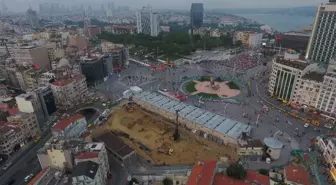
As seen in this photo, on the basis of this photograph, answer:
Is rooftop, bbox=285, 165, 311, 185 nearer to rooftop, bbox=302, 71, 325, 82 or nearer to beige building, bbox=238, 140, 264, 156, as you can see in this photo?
beige building, bbox=238, 140, 264, 156

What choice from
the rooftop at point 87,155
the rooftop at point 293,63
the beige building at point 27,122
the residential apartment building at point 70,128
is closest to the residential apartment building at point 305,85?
the rooftop at point 293,63

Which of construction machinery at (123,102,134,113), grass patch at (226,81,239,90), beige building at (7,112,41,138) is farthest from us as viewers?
grass patch at (226,81,239,90)

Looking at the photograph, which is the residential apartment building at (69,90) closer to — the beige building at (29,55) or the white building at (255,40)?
the beige building at (29,55)

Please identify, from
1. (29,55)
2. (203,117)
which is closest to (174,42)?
(29,55)

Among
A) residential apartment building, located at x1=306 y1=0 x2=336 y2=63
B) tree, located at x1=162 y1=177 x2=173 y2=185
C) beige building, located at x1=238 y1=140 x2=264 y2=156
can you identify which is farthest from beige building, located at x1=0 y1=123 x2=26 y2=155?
residential apartment building, located at x1=306 y1=0 x2=336 y2=63

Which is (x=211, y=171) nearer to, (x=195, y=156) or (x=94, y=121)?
(x=195, y=156)

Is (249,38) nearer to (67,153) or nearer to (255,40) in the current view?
(255,40)
